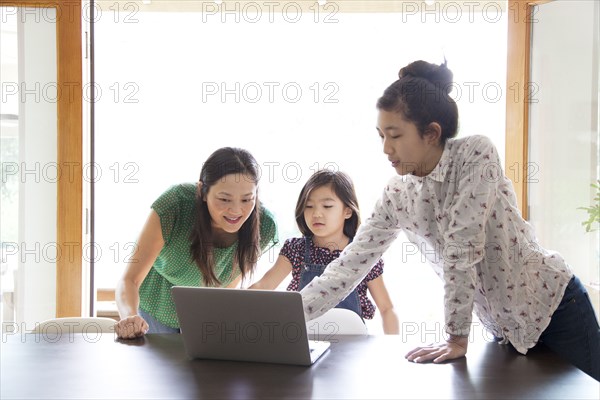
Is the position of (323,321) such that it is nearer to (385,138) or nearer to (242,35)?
(385,138)

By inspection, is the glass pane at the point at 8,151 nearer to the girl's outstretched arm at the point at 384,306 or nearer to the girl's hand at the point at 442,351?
the girl's outstretched arm at the point at 384,306

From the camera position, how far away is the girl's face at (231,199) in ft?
7.00

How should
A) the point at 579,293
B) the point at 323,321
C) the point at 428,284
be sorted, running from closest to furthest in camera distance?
the point at 579,293 → the point at 323,321 → the point at 428,284

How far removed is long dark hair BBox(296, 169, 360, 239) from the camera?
264cm

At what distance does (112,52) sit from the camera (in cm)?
462

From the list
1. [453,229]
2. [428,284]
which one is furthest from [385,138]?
[428,284]

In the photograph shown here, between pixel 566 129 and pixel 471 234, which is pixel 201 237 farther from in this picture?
pixel 566 129

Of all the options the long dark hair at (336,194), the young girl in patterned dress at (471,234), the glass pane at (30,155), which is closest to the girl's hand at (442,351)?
the young girl in patterned dress at (471,234)

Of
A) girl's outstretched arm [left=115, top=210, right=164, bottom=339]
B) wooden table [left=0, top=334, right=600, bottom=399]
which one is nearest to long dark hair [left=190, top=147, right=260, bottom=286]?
girl's outstretched arm [left=115, top=210, right=164, bottom=339]

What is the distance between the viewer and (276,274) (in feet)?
8.55

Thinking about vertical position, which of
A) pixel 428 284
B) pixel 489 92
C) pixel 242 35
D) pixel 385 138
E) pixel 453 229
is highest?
pixel 242 35

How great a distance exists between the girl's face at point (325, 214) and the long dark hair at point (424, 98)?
1.01m

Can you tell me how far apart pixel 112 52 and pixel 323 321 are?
317cm

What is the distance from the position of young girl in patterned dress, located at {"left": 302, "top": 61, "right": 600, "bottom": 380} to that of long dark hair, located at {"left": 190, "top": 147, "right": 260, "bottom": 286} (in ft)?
2.12
